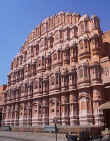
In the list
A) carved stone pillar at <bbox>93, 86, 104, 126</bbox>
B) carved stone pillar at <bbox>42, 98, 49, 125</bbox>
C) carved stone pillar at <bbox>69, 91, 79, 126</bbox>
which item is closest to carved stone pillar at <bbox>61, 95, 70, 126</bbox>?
carved stone pillar at <bbox>69, 91, 79, 126</bbox>

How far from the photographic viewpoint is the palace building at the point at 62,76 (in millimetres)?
30359

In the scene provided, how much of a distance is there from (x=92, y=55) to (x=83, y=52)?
1.74 meters

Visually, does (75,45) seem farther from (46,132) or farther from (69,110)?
(46,132)

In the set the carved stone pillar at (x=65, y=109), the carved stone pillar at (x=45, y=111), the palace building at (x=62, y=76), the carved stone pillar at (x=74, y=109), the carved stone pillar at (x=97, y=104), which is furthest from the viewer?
the carved stone pillar at (x=45, y=111)

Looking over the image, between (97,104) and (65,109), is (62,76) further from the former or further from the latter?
(97,104)

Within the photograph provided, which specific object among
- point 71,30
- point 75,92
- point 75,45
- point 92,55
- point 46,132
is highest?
point 71,30

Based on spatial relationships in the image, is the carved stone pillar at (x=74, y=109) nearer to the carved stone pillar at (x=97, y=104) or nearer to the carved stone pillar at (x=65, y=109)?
the carved stone pillar at (x=65, y=109)

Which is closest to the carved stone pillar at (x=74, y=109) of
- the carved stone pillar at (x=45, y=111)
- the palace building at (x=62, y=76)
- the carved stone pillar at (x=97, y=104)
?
the palace building at (x=62, y=76)

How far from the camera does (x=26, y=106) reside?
141ft

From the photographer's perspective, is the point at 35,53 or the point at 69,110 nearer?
the point at 69,110

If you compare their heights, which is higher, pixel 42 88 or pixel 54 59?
pixel 54 59

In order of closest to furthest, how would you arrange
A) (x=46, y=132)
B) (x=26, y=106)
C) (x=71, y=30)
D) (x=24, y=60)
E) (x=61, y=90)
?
1. (x=46, y=132)
2. (x=61, y=90)
3. (x=71, y=30)
4. (x=26, y=106)
5. (x=24, y=60)

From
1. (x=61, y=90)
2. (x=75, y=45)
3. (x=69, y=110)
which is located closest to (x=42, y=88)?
(x=61, y=90)

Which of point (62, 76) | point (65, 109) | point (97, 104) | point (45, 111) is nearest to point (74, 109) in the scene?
point (65, 109)
